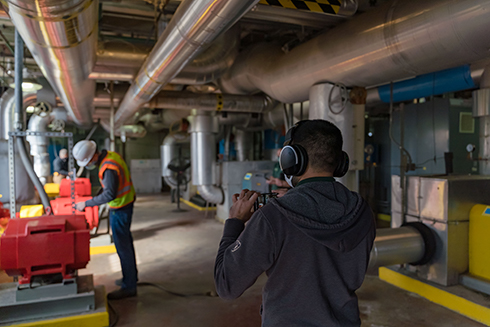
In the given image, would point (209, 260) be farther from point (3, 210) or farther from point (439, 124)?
point (439, 124)

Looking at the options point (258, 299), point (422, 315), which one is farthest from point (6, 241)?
point (422, 315)

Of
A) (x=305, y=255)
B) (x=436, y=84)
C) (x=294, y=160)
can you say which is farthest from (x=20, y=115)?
(x=436, y=84)

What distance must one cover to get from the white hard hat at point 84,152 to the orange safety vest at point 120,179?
14cm

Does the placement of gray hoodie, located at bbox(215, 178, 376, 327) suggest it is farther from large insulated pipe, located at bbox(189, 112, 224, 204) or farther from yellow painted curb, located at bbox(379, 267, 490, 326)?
large insulated pipe, located at bbox(189, 112, 224, 204)

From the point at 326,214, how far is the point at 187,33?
164 centimetres

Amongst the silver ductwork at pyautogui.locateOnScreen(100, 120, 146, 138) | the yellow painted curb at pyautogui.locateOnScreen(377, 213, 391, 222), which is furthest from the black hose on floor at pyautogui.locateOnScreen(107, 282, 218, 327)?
the silver ductwork at pyautogui.locateOnScreen(100, 120, 146, 138)

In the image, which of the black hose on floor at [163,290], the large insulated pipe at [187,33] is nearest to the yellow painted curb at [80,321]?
the black hose on floor at [163,290]

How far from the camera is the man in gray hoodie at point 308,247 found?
110cm

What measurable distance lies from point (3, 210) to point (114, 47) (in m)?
2.98

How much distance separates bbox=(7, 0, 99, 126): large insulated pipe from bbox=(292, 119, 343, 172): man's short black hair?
4.15 ft

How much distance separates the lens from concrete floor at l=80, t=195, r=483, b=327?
3.09 meters

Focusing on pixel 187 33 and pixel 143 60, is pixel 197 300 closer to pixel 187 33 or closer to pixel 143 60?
pixel 187 33

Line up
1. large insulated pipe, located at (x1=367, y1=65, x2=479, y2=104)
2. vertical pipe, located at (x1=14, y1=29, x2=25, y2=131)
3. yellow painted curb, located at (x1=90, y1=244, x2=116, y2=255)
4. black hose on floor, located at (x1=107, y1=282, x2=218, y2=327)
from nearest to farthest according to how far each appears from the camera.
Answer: vertical pipe, located at (x1=14, y1=29, x2=25, y2=131) < black hose on floor, located at (x1=107, y1=282, x2=218, y2=327) < large insulated pipe, located at (x1=367, y1=65, x2=479, y2=104) < yellow painted curb, located at (x1=90, y1=244, x2=116, y2=255)

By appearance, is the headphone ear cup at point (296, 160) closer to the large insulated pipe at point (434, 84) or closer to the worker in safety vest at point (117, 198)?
the worker in safety vest at point (117, 198)
